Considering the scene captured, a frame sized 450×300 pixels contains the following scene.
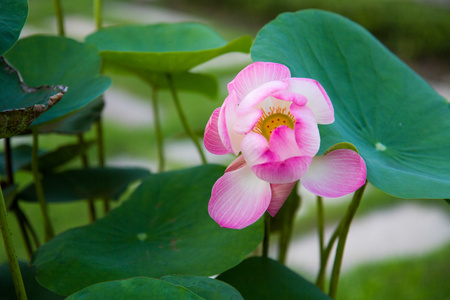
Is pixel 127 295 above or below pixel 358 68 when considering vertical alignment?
below

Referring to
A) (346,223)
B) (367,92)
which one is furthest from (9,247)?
(367,92)

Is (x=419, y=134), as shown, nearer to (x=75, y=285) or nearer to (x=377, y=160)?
(x=377, y=160)

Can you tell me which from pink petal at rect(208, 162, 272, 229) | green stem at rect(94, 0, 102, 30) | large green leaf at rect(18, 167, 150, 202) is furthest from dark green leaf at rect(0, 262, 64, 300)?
green stem at rect(94, 0, 102, 30)

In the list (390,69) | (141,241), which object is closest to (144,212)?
(141,241)

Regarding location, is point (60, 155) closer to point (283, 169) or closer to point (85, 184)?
point (85, 184)

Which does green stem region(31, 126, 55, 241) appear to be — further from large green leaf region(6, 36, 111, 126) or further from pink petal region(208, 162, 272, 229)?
pink petal region(208, 162, 272, 229)

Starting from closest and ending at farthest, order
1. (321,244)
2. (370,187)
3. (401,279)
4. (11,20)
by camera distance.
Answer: (11,20), (321,244), (401,279), (370,187)
